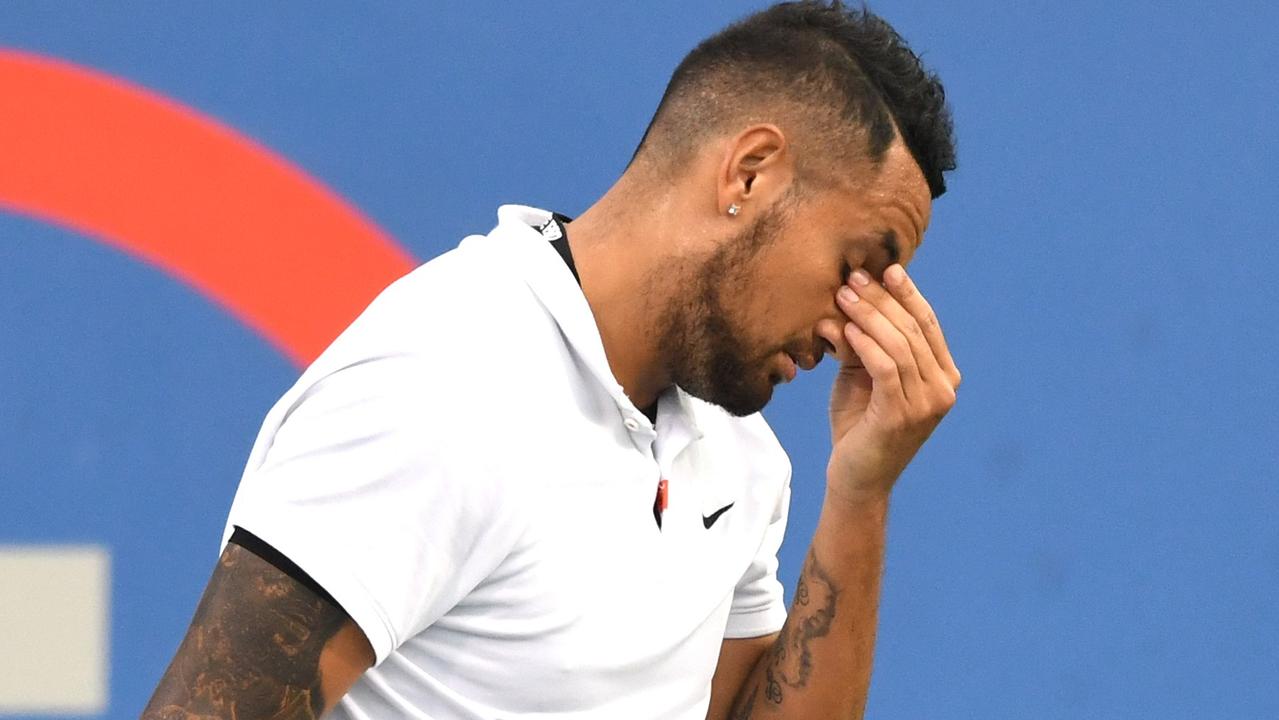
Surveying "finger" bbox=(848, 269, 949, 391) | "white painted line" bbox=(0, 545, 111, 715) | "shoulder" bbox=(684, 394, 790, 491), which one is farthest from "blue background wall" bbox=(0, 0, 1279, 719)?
"finger" bbox=(848, 269, 949, 391)

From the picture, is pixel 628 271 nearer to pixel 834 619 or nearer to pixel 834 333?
pixel 834 333

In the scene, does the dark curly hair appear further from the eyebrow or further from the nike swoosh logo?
the nike swoosh logo

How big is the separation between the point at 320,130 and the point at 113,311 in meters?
0.28

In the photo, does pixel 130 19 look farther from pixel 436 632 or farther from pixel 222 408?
pixel 436 632

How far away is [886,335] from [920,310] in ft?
0.14

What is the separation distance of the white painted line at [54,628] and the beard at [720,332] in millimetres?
759

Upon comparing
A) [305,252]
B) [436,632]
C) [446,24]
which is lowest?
[436,632]

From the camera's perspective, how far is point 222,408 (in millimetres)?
1619

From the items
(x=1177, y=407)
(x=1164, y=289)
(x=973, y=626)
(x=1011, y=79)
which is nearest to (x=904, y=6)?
(x=1011, y=79)

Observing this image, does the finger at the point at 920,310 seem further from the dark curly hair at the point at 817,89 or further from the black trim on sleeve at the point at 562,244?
the black trim on sleeve at the point at 562,244

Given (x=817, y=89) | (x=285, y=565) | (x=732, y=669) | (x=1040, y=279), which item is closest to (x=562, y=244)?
(x=817, y=89)

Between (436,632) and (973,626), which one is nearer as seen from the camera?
(436,632)

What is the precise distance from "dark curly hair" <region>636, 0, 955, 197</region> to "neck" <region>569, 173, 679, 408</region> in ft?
0.19

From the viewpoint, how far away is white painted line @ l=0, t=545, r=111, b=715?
62.9 inches
